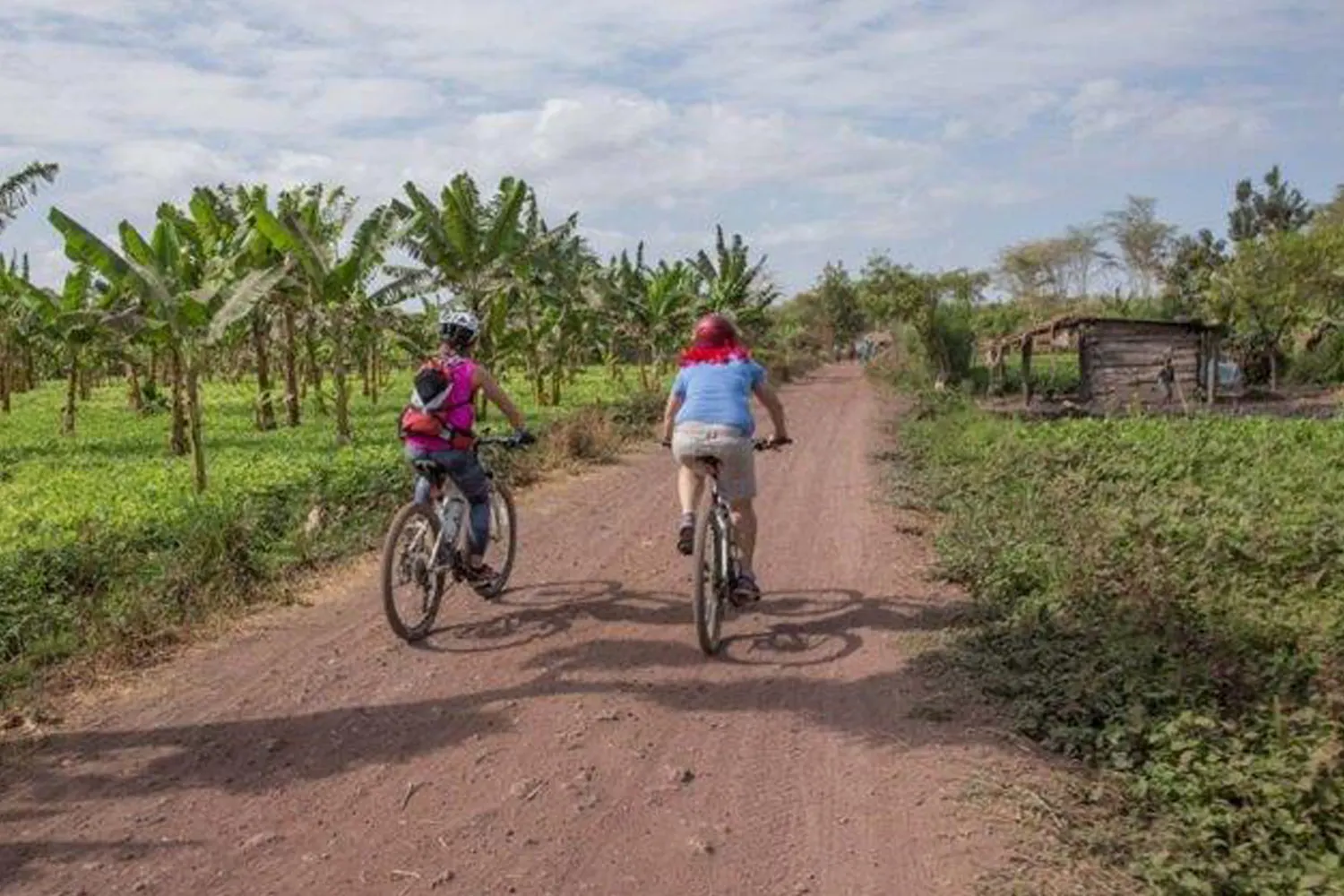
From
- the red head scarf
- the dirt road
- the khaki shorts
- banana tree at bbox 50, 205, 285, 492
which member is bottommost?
the dirt road

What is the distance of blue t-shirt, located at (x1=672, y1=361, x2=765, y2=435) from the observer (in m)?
5.97

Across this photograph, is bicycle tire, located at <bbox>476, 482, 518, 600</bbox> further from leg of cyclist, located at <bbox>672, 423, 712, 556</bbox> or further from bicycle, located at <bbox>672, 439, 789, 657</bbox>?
bicycle, located at <bbox>672, 439, 789, 657</bbox>

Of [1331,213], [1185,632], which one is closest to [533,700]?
[1185,632]

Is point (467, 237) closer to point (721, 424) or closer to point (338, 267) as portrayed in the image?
point (338, 267)

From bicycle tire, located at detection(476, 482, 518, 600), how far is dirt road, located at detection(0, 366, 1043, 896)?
13 centimetres

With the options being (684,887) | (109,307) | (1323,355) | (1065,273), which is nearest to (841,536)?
(684,887)

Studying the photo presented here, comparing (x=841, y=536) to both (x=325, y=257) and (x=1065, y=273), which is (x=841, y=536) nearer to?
(x=325, y=257)

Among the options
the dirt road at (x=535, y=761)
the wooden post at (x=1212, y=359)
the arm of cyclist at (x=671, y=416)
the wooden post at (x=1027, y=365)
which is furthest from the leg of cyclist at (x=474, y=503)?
the wooden post at (x=1212, y=359)

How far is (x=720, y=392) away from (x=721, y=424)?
18 cm

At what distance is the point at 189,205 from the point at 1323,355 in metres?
34.7

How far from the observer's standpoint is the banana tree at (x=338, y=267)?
580 inches

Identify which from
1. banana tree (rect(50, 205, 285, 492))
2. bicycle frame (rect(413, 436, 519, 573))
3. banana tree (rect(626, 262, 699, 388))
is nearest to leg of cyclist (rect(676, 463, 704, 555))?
bicycle frame (rect(413, 436, 519, 573))

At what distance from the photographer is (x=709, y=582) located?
5.82 metres

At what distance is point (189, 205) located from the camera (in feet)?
54.2
